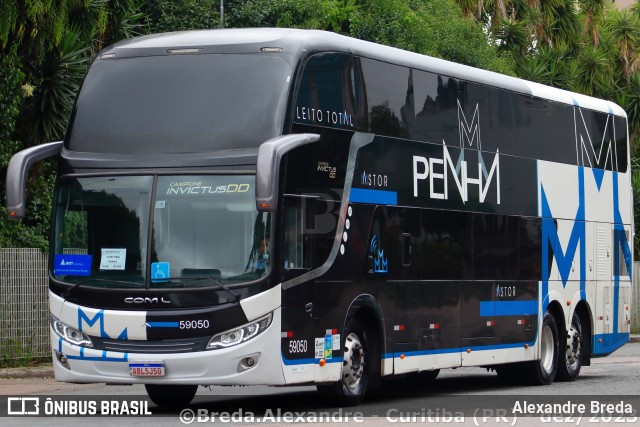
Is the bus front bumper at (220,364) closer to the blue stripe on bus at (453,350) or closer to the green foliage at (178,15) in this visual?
the blue stripe on bus at (453,350)

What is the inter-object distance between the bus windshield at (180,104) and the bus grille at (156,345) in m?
1.97

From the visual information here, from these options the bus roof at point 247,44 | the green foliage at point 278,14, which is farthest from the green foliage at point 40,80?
the bus roof at point 247,44

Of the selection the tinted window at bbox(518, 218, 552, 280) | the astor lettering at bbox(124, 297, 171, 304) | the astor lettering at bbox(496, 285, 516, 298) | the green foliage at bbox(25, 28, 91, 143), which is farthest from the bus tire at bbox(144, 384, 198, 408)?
the green foliage at bbox(25, 28, 91, 143)

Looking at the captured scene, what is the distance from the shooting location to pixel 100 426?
13852 mm

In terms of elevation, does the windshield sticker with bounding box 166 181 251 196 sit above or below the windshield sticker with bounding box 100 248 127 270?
above

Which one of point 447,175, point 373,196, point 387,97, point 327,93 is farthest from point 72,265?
point 447,175

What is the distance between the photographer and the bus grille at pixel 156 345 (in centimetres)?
1440

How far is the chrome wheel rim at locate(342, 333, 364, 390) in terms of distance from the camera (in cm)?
1582

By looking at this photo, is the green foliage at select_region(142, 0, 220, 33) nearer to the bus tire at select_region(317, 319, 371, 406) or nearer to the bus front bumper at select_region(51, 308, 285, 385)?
the bus tire at select_region(317, 319, 371, 406)

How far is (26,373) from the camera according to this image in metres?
21.6

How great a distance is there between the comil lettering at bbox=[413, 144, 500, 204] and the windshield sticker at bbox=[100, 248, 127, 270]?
4199 mm

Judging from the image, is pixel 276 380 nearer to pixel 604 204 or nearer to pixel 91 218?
pixel 91 218

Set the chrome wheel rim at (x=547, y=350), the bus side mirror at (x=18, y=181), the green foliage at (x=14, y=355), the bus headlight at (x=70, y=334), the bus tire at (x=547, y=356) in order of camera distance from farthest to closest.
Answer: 1. the green foliage at (x=14, y=355)
2. the chrome wheel rim at (x=547, y=350)
3. the bus tire at (x=547, y=356)
4. the bus headlight at (x=70, y=334)
5. the bus side mirror at (x=18, y=181)

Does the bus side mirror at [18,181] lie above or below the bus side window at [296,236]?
above
